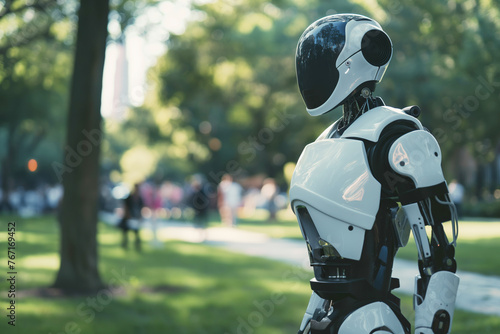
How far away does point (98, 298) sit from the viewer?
9.23 m

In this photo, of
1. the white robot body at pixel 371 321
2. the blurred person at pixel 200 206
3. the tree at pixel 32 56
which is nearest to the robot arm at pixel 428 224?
the white robot body at pixel 371 321

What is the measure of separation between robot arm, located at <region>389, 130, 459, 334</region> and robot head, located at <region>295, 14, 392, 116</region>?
1.46 feet

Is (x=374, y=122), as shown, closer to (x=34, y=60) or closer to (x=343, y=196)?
(x=343, y=196)

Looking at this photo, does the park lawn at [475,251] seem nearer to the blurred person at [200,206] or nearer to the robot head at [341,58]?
the blurred person at [200,206]

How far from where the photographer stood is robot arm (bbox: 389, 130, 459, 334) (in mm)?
2781

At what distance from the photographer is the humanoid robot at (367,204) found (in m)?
2.83

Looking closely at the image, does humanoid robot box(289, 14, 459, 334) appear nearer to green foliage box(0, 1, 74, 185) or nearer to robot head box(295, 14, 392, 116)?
robot head box(295, 14, 392, 116)

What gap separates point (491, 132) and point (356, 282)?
16.7 m

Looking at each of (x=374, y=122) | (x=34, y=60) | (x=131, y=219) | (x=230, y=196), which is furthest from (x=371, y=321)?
(x=230, y=196)

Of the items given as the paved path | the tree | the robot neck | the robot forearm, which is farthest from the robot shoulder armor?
the tree

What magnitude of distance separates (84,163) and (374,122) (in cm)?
756

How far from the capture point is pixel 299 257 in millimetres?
14594

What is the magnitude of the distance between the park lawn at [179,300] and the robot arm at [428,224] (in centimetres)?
465

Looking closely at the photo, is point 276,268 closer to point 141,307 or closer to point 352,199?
point 141,307
